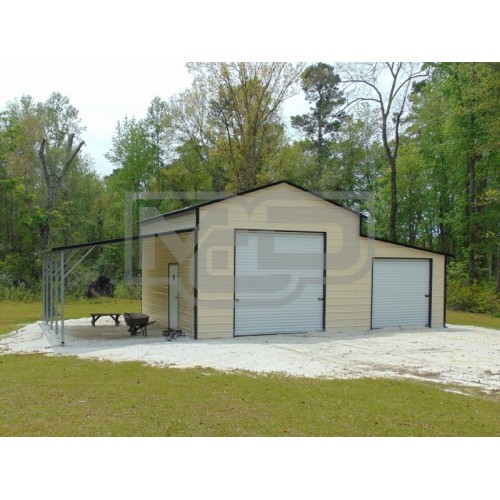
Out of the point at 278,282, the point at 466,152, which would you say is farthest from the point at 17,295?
the point at 466,152

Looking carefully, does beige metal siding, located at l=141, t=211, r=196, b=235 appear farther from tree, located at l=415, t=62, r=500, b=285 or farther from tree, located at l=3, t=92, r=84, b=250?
tree, located at l=415, t=62, r=500, b=285

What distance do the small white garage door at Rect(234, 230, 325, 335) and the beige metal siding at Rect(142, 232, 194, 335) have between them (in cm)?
121

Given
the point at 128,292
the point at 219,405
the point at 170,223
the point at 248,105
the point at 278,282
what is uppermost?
the point at 248,105

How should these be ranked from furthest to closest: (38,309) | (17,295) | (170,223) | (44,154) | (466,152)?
(44,154)
(466,152)
(17,295)
(38,309)
(170,223)

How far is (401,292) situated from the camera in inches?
565

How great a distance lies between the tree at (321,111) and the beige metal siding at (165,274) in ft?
63.9

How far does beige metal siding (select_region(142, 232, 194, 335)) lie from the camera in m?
12.3

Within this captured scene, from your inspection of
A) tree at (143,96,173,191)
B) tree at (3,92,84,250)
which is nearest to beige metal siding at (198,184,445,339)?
tree at (3,92,84,250)

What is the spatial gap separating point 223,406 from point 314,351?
4592 millimetres

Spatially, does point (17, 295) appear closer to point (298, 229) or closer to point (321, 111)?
point (298, 229)

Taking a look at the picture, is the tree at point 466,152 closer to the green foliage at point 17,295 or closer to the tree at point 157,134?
the tree at point 157,134

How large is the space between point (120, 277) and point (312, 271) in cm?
1925

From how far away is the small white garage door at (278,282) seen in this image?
12320 millimetres

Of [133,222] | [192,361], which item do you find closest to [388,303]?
[192,361]
